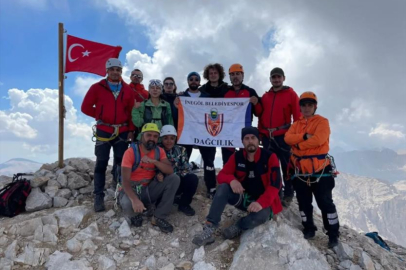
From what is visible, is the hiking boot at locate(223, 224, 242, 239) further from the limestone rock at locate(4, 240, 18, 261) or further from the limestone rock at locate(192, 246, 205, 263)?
the limestone rock at locate(4, 240, 18, 261)

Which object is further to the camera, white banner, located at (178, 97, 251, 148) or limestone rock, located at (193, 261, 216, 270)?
white banner, located at (178, 97, 251, 148)

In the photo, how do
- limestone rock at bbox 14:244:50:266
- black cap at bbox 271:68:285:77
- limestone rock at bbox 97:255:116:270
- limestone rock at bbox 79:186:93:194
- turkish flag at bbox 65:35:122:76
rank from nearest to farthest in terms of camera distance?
limestone rock at bbox 97:255:116:270
limestone rock at bbox 14:244:50:266
black cap at bbox 271:68:285:77
limestone rock at bbox 79:186:93:194
turkish flag at bbox 65:35:122:76

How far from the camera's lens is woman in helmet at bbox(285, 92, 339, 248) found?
5.94 metres

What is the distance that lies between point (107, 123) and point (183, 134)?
246 centimetres

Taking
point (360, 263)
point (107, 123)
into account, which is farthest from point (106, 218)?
Answer: point (360, 263)

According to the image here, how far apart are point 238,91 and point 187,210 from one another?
401cm

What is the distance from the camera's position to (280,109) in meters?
7.62

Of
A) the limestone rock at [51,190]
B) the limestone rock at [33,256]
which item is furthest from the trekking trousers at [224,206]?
the limestone rock at [51,190]

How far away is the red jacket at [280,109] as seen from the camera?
757cm

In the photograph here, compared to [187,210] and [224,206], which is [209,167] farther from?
[224,206]

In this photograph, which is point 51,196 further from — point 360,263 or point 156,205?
point 360,263

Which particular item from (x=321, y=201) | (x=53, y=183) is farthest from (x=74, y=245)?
(x=321, y=201)

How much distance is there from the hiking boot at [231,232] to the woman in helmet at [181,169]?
4.24 feet

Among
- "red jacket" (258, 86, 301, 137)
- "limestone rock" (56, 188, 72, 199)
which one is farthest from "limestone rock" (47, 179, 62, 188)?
"red jacket" (258, 86, 301, 137)
